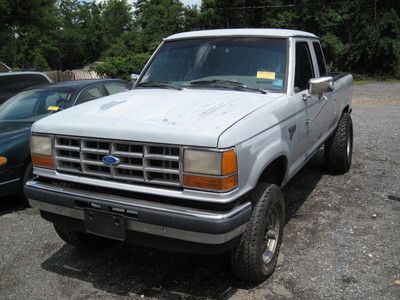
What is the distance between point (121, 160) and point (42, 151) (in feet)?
2.63

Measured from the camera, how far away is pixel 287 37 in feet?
15.0

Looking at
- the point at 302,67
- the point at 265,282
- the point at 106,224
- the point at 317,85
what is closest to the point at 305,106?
the point at 317,85

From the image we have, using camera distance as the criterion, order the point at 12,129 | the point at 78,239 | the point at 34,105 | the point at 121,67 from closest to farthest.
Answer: the point at 78,239 → the point at 12,129 → the point at 34,105 → the point at 121,67

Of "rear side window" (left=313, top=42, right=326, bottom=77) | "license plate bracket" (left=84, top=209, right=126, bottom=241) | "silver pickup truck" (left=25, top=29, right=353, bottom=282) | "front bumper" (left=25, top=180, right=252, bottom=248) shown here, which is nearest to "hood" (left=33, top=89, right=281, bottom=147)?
"silver pickup truck" (left=25, top=29, right=353, bottom=282)

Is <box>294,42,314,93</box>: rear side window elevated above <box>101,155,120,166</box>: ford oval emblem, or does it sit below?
above

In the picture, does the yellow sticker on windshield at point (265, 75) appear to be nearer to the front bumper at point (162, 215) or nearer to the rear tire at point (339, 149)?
the front bumper at point (162, 215)

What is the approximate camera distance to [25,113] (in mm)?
6520

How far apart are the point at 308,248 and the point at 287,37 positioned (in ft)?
6.77

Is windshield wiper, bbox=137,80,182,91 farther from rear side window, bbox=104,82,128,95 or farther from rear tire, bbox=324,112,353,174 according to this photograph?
rear tire, bbox=324,112,353,174

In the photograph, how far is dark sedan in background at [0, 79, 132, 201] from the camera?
18.0ft

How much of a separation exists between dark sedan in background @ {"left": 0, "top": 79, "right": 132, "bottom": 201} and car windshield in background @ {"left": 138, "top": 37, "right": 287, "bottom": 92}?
5.61ft

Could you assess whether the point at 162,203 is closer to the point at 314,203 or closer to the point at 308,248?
the point at 308,248

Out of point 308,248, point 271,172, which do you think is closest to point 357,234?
point 308,248

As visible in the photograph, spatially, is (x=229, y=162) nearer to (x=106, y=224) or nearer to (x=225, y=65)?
(x=106, y=224)
